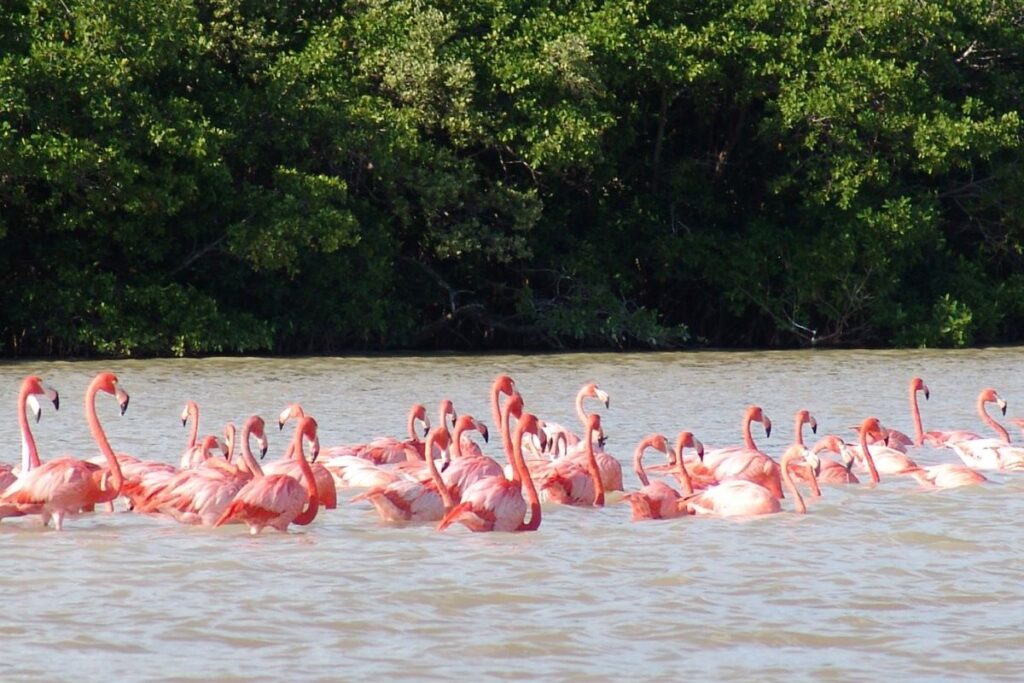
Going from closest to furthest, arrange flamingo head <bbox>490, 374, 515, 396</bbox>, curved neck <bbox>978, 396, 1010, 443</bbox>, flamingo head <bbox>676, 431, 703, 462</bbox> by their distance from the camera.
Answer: flamingo head <bbox>676, 431, 703, 462</bbox>, flamingo head <bbox>490, 374, 515, 396</bbox>, curved neck <bbox>978, 396, 1010, 443</bbox>

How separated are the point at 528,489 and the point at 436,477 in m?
0.48

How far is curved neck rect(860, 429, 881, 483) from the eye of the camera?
10344 millimetres

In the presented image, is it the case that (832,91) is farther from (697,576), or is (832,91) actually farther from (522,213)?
(697,576)

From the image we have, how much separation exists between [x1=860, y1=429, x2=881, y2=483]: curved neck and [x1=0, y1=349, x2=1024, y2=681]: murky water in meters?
0.07

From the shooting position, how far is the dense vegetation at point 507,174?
21.1 metres

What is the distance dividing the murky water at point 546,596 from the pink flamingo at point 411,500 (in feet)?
0.44

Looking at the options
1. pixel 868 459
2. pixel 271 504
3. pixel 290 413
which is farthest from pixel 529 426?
pixel 868 459

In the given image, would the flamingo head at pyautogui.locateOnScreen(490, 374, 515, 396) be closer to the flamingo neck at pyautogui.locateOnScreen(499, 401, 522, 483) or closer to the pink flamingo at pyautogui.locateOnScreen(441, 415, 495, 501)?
the flamingo neck at pyautogui.locateOnScreen(499, 401, 522, 483)

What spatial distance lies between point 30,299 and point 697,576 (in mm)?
15815

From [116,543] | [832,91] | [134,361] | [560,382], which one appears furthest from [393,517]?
[832,91]

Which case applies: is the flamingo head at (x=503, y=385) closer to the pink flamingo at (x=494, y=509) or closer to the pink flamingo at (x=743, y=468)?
the pink flamingo at (x=743, y=468)

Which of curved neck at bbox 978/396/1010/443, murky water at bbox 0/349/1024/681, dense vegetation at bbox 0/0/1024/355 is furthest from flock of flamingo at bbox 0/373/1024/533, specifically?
dense vegetation at bbox 0/0/1024/355

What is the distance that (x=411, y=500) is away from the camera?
8.72m

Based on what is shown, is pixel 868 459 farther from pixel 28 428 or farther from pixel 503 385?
pixel 28 428
